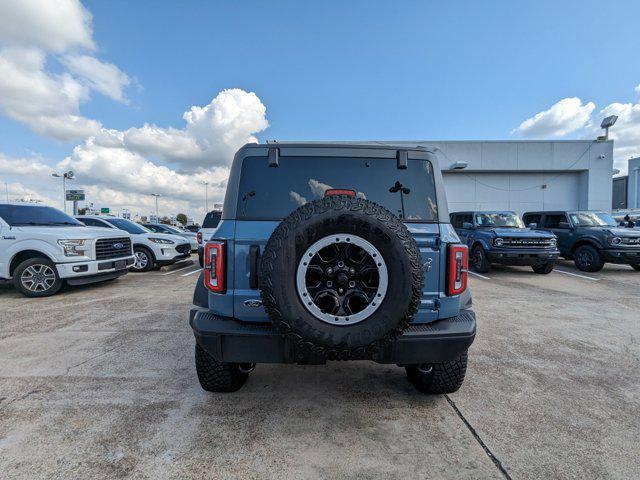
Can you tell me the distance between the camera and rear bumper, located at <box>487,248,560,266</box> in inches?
337

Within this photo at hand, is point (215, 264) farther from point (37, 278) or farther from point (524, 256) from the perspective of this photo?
point (524, 256)

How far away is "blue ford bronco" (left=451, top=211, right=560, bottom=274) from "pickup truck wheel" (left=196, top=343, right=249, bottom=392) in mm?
7935

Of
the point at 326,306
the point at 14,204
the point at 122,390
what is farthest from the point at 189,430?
the point at 14,204

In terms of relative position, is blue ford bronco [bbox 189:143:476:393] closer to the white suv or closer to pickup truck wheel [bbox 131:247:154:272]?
the white suv

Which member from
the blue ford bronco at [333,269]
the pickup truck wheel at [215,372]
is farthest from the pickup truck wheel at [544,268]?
the pickup truck wheel at [215,372]

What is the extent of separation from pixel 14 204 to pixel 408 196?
8267 mm

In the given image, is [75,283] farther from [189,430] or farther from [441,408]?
[441,408]

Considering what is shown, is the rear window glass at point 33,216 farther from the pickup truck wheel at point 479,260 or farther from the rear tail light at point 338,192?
the pickup truck wheel at point 479,260

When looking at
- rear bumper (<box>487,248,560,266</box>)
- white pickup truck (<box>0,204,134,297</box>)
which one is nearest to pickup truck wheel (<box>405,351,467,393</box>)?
white pickup truck (<box>0,204,134,297</box>)

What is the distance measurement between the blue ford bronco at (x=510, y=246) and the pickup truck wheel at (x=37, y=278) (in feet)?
31.4

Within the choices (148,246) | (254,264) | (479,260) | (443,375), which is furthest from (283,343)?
(148,246)

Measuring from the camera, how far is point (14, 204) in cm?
685

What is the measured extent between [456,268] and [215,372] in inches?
80.0

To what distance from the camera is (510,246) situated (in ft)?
28.8
